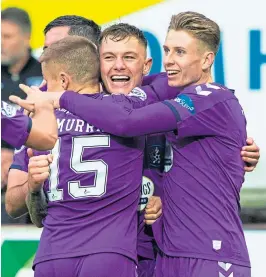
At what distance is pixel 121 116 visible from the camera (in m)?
4.43

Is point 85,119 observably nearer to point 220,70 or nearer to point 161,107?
point 161,107

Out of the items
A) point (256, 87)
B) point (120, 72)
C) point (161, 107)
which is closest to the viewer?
point (161, 107)

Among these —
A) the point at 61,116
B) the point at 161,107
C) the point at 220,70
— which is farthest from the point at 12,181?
the point at 220,70

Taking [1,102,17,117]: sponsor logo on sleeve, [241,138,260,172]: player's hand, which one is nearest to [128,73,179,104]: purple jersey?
[241,138,260,172]: player's hand

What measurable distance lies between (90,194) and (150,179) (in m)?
0.38

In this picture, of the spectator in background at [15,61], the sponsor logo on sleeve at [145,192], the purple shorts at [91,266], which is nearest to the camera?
the purple shorts at [91,266]

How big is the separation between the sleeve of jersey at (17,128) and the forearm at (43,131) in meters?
0.02

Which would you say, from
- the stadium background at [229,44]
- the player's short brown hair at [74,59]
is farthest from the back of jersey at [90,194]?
the stadium background at [229,44]

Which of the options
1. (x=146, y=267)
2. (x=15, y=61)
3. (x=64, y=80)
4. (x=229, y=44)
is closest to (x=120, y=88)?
(x=64, y=80)

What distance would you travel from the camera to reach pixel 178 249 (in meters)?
4.49

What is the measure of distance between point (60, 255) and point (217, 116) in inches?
34.5

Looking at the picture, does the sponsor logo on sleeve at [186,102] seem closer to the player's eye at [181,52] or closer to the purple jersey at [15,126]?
the player's eye at [181,52]

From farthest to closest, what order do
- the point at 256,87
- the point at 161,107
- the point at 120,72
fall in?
1. the point at 256,87
2. the point at 120,72
3. the point at 161,107

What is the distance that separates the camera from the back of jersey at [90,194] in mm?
4441
